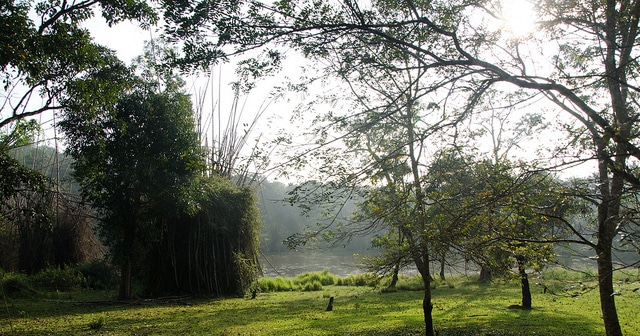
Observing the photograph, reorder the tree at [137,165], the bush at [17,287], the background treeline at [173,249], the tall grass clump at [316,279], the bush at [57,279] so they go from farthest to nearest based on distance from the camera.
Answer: the tall grass clump at [316,279], the background treeline at [173,249], the bush at [57,279], the bush at [17,287], the tree at [137,165]


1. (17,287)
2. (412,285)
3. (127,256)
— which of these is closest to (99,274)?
(17,287)

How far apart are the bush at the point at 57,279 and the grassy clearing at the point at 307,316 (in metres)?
0.60

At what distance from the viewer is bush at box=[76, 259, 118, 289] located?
14.6 m

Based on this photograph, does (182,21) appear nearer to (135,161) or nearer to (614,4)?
(614,4)

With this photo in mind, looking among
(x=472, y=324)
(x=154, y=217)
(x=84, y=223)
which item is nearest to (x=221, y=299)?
(x=154, y=217)

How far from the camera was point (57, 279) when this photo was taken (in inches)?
523

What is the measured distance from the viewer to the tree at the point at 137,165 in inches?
414

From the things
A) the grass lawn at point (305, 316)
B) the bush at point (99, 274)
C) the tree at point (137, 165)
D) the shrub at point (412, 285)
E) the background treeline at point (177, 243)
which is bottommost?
the shrub at point (412, 285)

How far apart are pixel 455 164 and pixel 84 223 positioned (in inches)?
602

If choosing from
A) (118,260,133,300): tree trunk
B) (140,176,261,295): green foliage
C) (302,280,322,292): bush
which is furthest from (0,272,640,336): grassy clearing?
(302,280,322,292): bush

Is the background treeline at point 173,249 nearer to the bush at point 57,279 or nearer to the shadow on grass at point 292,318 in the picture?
the bush at point 57,279

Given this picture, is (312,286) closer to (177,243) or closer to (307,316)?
(177,243)

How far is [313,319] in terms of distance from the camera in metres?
9.22

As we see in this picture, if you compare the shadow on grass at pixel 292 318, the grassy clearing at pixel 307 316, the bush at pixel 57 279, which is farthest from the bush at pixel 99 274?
the shadow on grass at pixel 292 318
